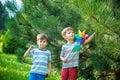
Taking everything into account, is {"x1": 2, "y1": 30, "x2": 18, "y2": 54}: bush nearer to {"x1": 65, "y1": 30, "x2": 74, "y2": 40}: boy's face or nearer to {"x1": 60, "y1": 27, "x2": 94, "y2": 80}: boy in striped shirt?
{"x1": 60, "y1": 27, "x2": 94, "y2": 80}: boy in striped shirt

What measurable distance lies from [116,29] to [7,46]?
17.0 meters

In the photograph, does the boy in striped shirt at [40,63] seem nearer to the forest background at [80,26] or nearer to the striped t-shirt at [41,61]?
the striped t-shirt at [41,61]

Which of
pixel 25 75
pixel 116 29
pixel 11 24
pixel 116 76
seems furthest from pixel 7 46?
pixel 116 29

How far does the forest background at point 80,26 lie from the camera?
495 cm

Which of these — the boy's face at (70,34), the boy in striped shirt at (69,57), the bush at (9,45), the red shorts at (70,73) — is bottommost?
the red shorts at (70,73)

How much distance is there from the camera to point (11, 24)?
28.7 feet

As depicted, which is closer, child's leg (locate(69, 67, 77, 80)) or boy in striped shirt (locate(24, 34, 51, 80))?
boy in striped shirt (locate(24, 34, 51, 80))

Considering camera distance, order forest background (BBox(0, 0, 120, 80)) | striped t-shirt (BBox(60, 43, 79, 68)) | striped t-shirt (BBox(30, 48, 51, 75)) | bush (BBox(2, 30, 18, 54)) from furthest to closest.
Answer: bush (BBox(2, 30, 18, 54)), striped t-shirt (BBox(60, 43, 79, 68)), striped t-shirt (BBox(30, 48, 51, 75)), forest background (BBox(0, 0, 120, 80))

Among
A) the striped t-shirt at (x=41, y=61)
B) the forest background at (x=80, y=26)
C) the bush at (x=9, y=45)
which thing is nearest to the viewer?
the forest background at (x=80, y=26)

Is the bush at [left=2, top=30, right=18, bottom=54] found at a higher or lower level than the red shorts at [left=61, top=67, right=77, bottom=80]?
higher

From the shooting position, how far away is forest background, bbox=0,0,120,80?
4945 mm

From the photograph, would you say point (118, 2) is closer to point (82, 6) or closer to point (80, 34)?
point (80, 34)

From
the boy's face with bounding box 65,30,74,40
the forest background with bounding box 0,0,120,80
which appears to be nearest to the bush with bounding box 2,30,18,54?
the forest background with bounding box 0,0,120,80

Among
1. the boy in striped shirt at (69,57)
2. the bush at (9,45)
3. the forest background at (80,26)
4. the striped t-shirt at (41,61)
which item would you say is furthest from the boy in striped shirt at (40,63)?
the bush at (9,45)
